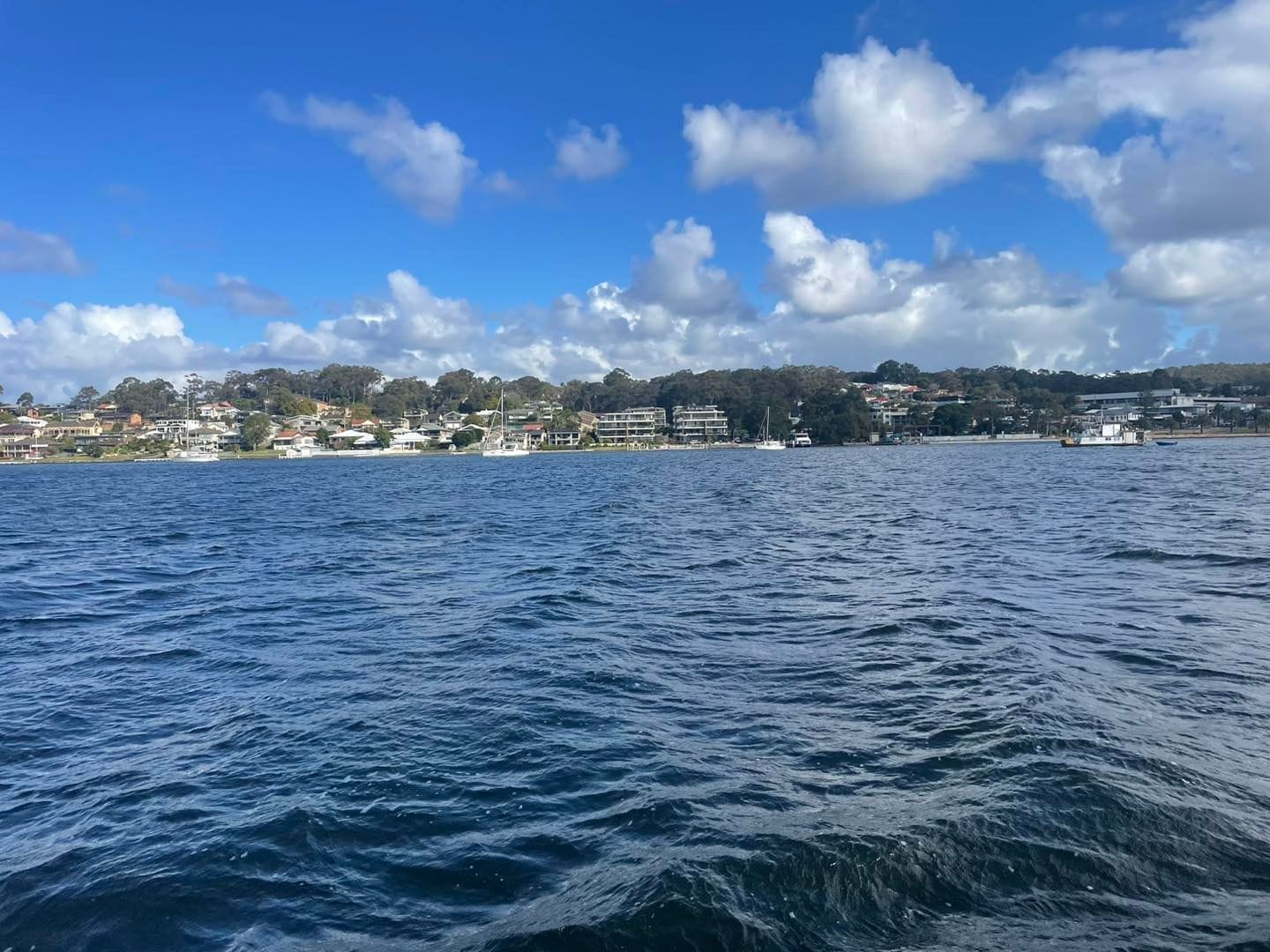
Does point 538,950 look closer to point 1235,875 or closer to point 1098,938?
point 1098,938

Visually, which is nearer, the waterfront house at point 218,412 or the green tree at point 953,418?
the green tree at point 953,418

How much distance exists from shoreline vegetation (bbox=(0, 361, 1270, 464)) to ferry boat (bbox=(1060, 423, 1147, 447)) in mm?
15636

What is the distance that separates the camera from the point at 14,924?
562cm

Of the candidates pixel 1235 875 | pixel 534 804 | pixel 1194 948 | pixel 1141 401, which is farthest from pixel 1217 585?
pixel 1141 401

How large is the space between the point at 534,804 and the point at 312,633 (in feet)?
26.8

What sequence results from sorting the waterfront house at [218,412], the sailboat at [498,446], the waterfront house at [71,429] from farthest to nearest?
1. the waterfront house at [218,412]
2. the waterfront house at [71,429]
3. the sailboat at [498,446]

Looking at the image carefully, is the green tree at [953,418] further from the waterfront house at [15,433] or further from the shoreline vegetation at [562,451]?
the waterfront house at [15,433]

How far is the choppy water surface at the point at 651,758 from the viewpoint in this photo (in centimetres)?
550

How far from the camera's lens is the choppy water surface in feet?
18.1

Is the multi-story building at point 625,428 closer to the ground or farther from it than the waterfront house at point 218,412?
closer to the ground

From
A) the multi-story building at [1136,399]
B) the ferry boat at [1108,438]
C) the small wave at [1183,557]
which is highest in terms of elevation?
the multi-story building at [1136,399]

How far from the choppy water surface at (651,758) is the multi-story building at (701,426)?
147 meters

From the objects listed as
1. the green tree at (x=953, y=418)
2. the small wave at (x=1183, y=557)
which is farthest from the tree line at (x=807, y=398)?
the small wave at (x=1183, y=557)

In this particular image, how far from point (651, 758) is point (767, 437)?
149 meters
